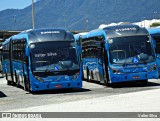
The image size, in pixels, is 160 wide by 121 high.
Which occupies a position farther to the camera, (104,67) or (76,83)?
(104,67)

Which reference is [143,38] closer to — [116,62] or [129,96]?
[116,62]

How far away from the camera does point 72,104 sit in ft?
53.3

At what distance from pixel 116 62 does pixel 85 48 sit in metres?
6.28

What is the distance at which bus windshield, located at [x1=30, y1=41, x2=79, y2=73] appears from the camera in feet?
74.3

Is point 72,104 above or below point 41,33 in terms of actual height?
below

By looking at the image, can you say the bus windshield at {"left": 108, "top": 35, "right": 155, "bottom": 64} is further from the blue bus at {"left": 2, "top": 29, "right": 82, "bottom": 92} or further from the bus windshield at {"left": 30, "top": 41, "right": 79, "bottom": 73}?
the bus windshield at {"left": 30, "top": 41, "right": 79, "bottom": 73}

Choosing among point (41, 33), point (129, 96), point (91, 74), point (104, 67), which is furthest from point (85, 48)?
point (129, 96)

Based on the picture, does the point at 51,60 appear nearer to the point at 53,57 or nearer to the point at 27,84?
the point at 53,57

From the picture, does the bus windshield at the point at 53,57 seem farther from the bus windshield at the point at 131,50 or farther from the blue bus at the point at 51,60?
the bus windshield at the point at 131,50

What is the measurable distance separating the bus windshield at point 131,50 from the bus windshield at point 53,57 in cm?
237

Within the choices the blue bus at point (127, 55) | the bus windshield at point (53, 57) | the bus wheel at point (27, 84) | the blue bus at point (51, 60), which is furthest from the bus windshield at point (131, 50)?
the bus wheel at point (27, 84)

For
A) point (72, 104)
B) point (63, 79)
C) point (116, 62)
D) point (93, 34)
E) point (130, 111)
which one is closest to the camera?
point (130, 111)

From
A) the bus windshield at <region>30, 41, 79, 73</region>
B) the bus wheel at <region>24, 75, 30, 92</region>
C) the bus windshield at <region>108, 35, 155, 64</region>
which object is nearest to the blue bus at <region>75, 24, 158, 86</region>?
the bus windshield at <region>108, 35, 155, 64</region>

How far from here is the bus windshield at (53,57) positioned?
22.6 m
